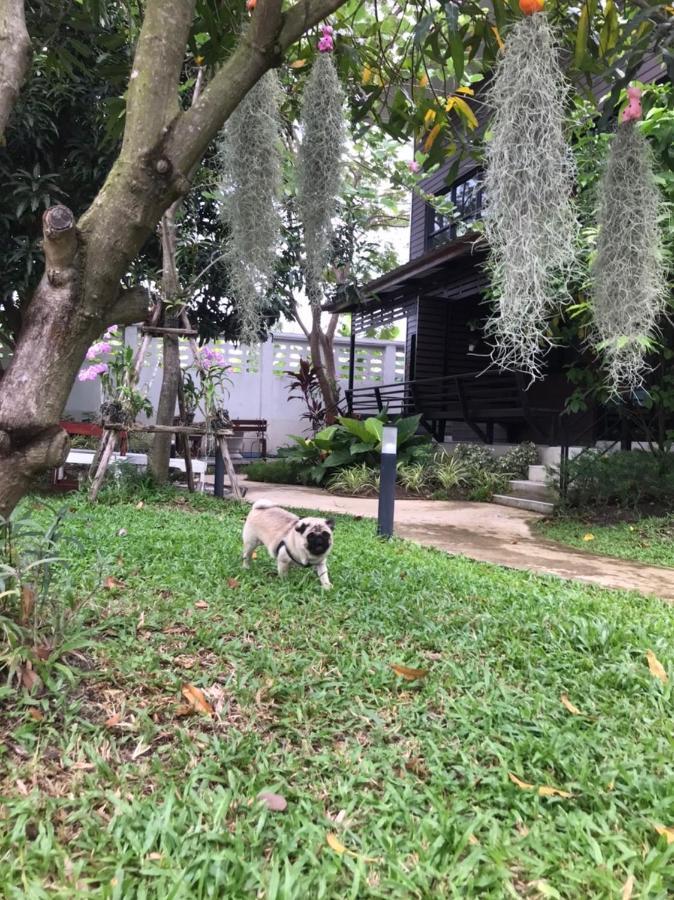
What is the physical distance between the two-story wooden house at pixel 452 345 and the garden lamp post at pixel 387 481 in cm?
384

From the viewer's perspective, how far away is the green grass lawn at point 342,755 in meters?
1.35

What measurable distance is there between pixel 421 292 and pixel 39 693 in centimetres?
1039

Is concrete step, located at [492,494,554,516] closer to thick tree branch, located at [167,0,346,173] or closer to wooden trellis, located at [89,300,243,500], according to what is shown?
wooden trellis, located at [89,300,243,500]

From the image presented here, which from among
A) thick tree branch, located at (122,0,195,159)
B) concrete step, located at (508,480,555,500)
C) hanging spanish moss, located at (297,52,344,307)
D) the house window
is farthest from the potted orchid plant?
concrete step, located at (508,480,555,500)

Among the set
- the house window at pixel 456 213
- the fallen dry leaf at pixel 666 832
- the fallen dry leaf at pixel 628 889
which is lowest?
the fallen dry leaf at pixel 628 889

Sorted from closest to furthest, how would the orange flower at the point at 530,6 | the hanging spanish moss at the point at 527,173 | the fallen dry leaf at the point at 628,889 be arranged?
the fallen dry leaf at the point at 628,889 < the orange flower at the point at 530,6 < the hanging spanish moss at the point at 527,173

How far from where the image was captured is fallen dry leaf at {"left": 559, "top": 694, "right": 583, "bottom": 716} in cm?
200

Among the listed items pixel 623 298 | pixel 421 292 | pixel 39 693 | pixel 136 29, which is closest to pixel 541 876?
pixel 39 693

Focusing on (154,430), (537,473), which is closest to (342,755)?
(154,430)

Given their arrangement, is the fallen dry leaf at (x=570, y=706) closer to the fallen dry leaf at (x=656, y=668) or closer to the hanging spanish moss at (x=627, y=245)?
the fallen dry leaf at (x=656, y=668)

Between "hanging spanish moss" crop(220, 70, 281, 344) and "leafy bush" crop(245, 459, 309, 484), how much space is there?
656 centimetres

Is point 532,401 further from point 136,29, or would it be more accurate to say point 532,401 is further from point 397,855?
point 397,855

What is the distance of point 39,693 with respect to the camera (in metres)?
1.87

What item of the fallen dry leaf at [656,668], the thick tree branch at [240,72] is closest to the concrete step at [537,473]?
the fallen dry leaf at [656,668]
